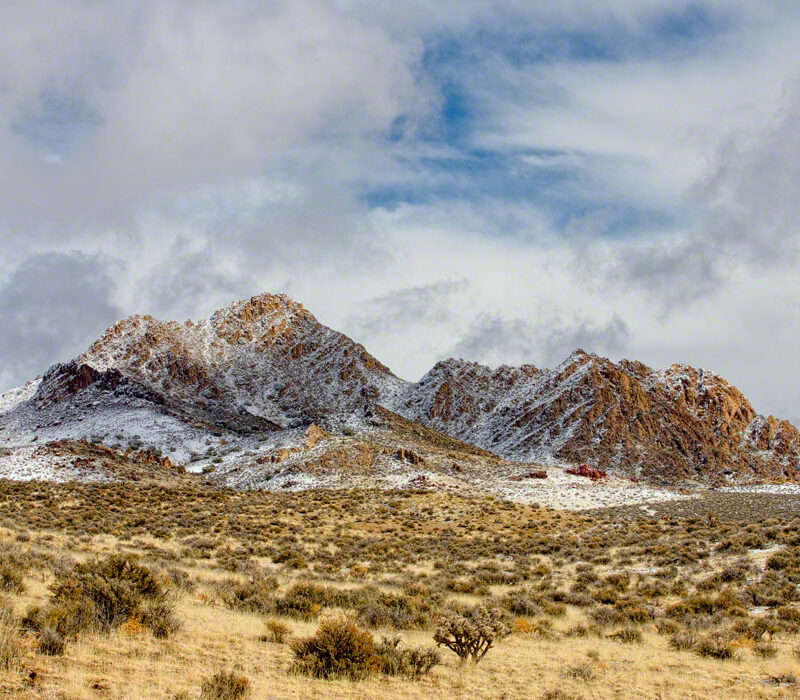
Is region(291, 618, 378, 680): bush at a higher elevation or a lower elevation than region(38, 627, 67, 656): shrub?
lower

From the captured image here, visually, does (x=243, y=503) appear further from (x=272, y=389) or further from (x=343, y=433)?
(x=272, y=389)

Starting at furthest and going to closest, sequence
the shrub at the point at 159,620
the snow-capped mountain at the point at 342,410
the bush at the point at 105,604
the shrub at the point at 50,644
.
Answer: the snow-capped mountain at the point at 342,410 < the shrub at the point at 159,620 < the bush at the point at 105,604 < the shrub at the point at 50,644

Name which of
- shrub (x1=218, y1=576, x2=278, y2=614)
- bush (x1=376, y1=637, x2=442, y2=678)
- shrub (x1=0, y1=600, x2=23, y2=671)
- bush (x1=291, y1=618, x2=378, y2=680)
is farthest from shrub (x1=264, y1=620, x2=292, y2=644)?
shrub (x1=0, y1=600, x2=23, y2=671)

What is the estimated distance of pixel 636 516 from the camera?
4581 cm

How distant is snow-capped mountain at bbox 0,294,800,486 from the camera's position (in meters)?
81.8

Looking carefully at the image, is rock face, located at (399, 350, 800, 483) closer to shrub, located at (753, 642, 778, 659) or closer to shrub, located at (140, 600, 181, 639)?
shrub, located at (753, 642, 778, 659)

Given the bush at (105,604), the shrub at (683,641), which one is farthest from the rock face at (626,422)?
the bush at (105,604)

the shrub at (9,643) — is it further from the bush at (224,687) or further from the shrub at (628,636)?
the shrub at (628,636)

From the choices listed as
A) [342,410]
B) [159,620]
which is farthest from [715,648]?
[342,410]

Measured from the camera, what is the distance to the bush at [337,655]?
12094 mm

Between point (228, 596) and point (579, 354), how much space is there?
516 feet

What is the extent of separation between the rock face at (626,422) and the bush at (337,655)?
393 feet

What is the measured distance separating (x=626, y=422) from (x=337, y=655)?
13907 cm

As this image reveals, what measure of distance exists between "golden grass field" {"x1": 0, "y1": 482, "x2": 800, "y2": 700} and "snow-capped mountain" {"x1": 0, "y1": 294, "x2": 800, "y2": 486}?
2448 cm
